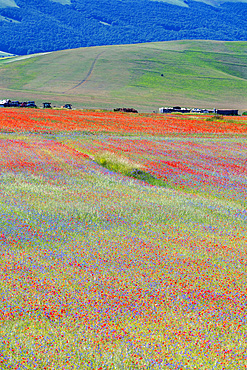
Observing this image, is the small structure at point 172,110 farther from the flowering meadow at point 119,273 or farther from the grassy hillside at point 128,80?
the flowering meadow at point 119,273

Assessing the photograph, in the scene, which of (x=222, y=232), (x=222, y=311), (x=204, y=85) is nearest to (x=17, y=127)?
(x=222, y=232)

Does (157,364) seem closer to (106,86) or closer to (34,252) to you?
(34,252)

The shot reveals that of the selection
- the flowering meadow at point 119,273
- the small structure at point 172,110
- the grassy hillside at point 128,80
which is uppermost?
the grassy hillside at point 128,80

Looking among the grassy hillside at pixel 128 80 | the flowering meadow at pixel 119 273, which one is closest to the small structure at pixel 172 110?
the grassy hillside at pixel 128 80

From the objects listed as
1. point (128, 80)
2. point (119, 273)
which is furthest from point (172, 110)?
point (119, 273)

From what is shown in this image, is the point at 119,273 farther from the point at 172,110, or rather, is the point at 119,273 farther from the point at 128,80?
the point at 128,80

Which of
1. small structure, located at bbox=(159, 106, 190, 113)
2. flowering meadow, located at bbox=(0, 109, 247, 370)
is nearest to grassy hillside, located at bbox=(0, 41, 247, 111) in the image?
small structure, located at bbox=(159, 106, 190, 113)
